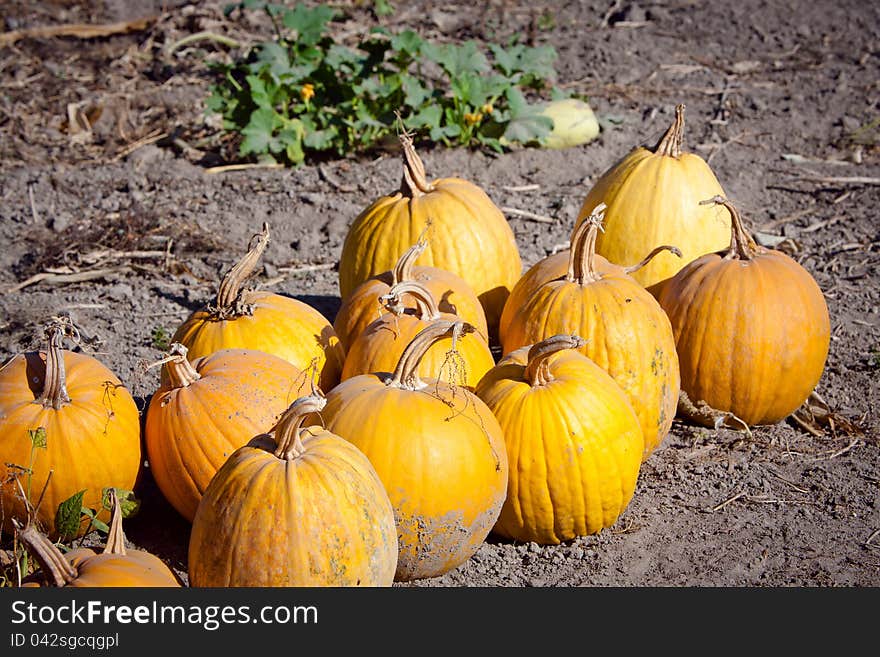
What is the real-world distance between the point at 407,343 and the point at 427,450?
63cm

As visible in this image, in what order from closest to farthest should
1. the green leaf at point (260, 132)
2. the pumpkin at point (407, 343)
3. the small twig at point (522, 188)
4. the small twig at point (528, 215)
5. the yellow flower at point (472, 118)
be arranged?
the pumpkin at point (407, 343) < the small twig at point (528, 215) < the small twig at point (522, 188) < the green leaf at point (260, 132) < the yellow flower at point (472, 118)

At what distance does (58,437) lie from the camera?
3.82 meters

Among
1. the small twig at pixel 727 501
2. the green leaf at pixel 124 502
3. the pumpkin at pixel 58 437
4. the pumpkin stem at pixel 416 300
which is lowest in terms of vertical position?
the small twig at pixel 727 501

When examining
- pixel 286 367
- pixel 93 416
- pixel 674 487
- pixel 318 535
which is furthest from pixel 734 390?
pixel 93 416

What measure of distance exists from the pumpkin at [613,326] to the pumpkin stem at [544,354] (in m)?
0.41

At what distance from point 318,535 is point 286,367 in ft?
3.53

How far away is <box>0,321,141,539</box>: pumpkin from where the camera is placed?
3.80 meters

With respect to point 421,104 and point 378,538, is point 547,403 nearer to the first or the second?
point 378,538

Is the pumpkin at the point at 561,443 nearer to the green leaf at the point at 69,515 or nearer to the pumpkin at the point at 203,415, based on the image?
the pumpkin at the point at 203,415

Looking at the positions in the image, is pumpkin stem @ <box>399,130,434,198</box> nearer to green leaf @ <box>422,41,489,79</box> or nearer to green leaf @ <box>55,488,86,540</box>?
green leaf @ <box>55,488,86,540</box>

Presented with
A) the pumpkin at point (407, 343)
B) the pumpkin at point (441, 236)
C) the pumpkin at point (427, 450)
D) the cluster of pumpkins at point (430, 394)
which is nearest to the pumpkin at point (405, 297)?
the cluster of pumpkins at point (430, 394)

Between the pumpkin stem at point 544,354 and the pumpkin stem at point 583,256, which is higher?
the pumpkin stem at point 583,256

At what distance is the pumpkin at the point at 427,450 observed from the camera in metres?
3.54

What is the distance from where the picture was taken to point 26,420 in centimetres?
382
